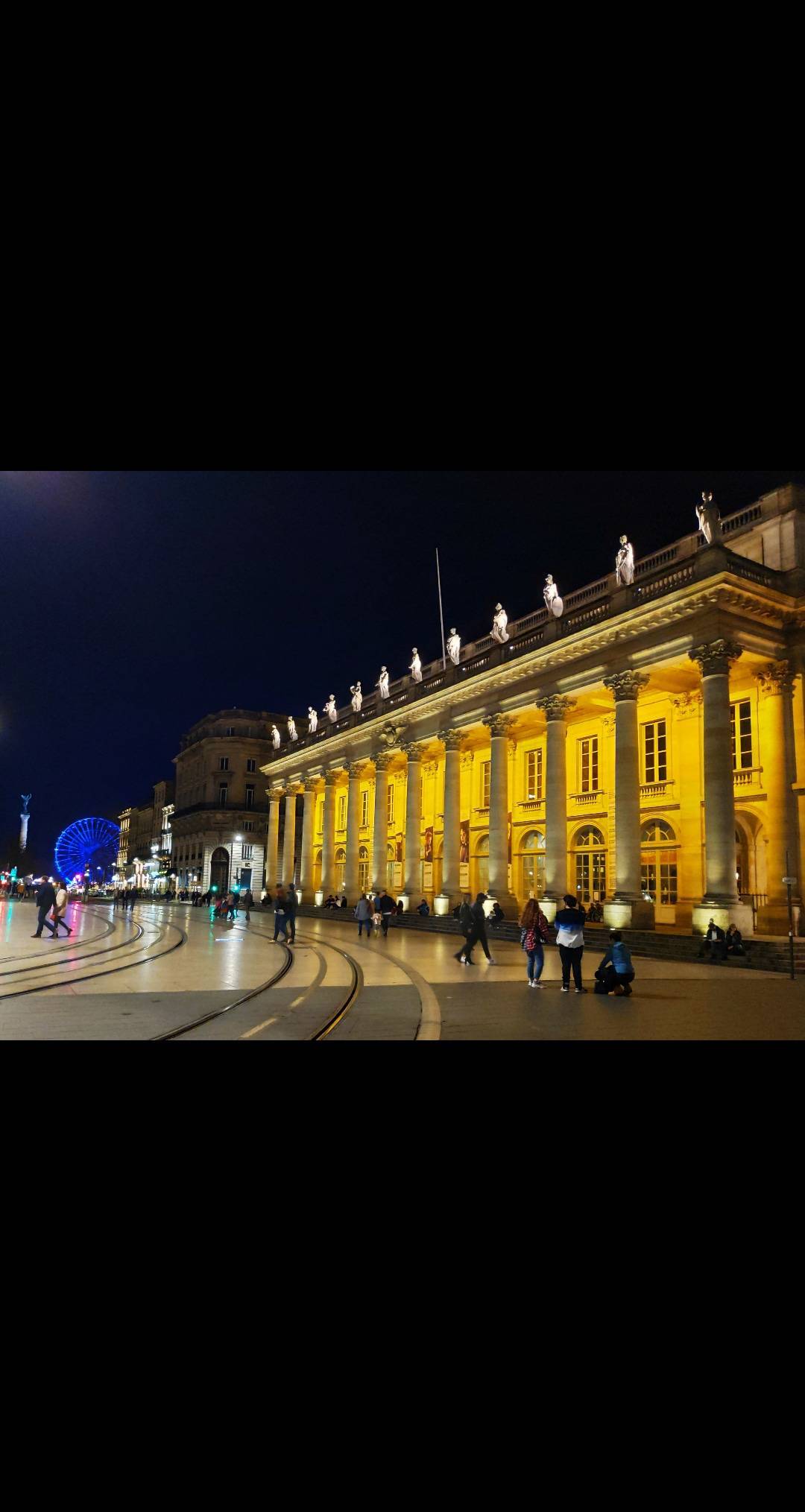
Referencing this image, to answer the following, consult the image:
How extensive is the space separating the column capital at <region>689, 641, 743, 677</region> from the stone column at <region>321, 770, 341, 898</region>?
101ft

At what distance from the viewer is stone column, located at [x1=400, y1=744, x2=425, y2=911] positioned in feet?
124

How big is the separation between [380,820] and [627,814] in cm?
1976

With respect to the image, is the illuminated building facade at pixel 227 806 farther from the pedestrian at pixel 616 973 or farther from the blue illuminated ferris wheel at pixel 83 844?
the pedestrian at pixel 616 973

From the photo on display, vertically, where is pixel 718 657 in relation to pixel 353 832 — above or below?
above

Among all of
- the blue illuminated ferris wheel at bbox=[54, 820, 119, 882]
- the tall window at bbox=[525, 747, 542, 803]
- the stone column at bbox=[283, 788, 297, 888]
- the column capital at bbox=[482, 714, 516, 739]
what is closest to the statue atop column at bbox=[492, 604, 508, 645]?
the column capital at bbox=[482, 714, 516, 739]

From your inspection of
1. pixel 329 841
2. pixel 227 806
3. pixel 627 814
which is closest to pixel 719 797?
pixel 627 814

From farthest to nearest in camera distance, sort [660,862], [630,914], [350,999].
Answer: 1. [660,862]
2. [630,914]
3. [350,999]

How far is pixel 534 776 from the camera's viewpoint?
34.5m

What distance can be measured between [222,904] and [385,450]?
33.4 metres

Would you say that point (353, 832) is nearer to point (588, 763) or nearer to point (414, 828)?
point (414, 828)

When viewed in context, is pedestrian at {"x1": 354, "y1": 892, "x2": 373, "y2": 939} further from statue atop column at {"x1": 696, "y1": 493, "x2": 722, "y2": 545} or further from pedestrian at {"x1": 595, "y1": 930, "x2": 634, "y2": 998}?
statue atop column at {"x1": 696, "y1": 493, "x2": 722, "y2": 545}

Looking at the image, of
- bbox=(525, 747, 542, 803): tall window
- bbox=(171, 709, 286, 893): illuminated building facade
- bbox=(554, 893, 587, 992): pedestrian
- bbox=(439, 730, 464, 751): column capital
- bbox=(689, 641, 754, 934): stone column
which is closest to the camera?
bbox=(554, 893, 587, 992): pedestrian
